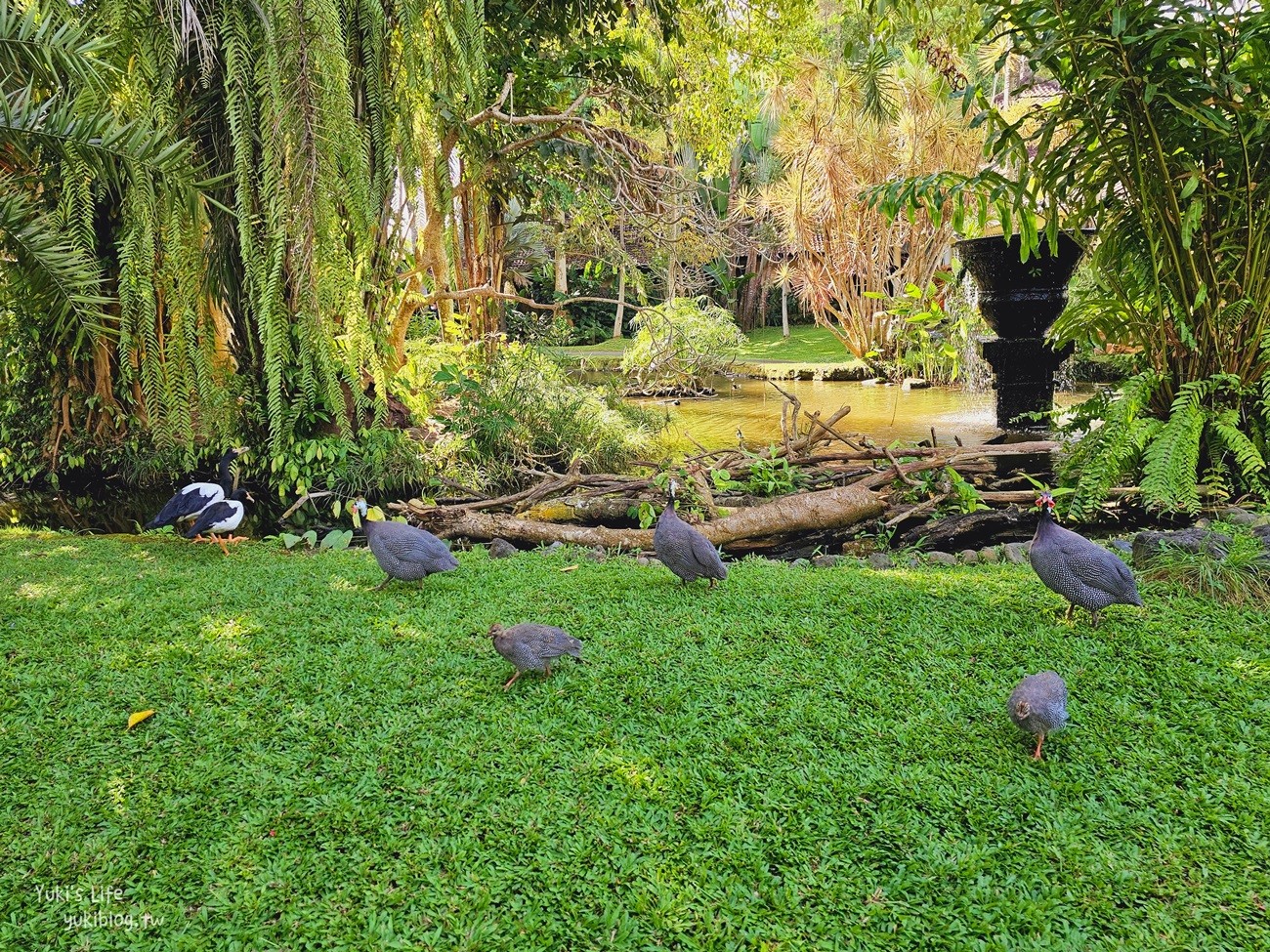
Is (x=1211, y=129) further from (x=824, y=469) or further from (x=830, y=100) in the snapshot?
(x=830, y=100)

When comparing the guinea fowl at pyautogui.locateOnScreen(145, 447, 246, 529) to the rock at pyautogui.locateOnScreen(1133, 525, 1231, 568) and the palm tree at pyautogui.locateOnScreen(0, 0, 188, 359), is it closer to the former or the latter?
the palm tree at pyautogui.locateOnScreen(0, 0, 188, 359)

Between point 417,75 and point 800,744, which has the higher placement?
point 417,75

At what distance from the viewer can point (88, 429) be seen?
24.7 ft

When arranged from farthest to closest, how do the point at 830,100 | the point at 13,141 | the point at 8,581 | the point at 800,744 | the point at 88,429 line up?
the point at 830,100 < the point at 88,429 < the point at 8,581 < the point at 13,141 < the point at 800,744

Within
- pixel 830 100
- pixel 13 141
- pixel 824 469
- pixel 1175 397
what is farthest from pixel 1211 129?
pixel 830 100

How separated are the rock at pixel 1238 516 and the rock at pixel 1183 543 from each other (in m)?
0.69

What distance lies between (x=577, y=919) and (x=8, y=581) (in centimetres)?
423

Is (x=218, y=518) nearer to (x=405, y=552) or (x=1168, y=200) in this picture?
(x=405, y=552)

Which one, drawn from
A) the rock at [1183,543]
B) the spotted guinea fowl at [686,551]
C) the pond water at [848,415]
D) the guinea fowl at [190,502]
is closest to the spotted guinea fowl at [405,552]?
the spotted guinea fowl at [686,551]

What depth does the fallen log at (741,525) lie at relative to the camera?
5609 millimetres

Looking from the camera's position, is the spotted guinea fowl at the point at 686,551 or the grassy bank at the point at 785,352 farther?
the grassy bank at the point at 785,352

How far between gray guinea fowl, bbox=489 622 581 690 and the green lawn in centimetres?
1762

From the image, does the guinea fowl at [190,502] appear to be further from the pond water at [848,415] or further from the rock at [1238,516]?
the rock at [1238,516]

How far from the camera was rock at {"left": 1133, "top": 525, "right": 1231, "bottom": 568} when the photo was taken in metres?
3.84
